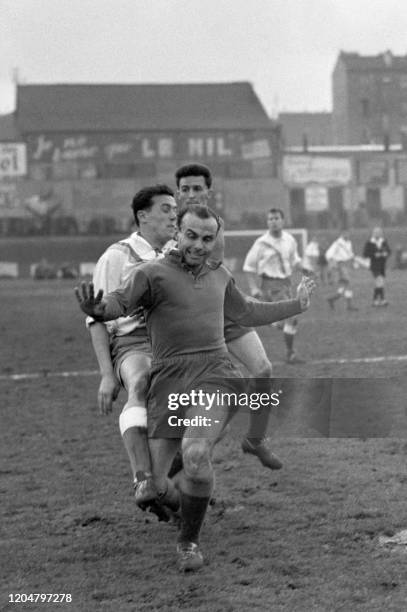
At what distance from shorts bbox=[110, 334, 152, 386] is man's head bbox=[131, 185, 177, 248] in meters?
0.59

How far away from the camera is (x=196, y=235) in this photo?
4965 mm

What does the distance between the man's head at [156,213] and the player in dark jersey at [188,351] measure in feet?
2.52

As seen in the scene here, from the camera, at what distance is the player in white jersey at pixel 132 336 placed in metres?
5.17

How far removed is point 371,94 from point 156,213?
8410cm

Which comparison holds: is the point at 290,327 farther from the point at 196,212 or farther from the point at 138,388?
the point at 196,212

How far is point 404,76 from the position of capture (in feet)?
288

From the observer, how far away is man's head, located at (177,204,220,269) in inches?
195

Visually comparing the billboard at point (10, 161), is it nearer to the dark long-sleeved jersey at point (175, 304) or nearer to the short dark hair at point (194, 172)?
the short dark hair at point (194, 172)

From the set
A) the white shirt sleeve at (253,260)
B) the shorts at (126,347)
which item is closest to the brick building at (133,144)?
the white shirt sleeve at (253,260)

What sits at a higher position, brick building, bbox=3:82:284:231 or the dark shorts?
brick building, bbox=3:82:284:231

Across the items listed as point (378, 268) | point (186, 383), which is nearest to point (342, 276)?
point (378, 268)

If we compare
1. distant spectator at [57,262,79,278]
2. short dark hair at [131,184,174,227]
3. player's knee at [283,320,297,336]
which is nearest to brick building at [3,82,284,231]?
distant spectator at [57,262,79,278]

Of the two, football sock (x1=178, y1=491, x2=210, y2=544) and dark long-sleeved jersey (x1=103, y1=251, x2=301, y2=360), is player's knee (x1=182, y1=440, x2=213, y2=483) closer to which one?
football sock (x1=178, y1=491, x2=210, y2=544)

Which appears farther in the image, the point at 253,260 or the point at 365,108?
the point at 365,108
